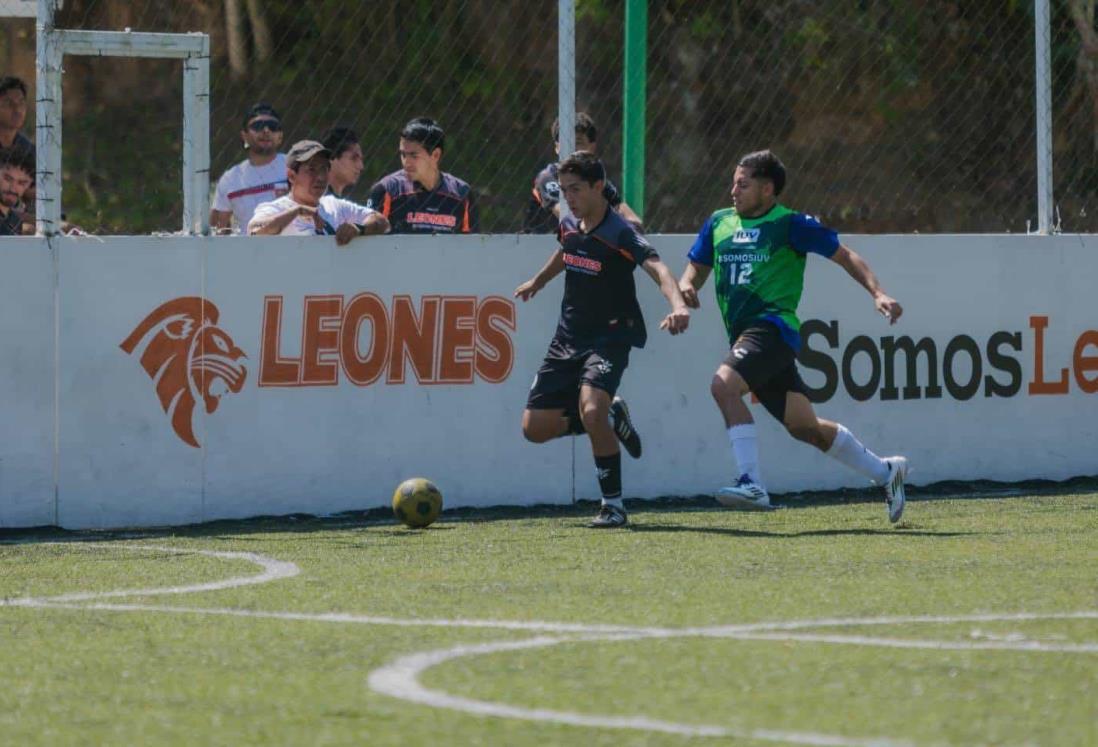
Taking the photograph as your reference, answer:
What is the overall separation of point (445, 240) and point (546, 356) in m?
1.06

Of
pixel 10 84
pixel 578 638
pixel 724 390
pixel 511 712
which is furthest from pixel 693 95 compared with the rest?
pixel 511 712

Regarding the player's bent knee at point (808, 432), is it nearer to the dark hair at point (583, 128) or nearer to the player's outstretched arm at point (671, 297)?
the player's outstretched arm at point (671, 297)

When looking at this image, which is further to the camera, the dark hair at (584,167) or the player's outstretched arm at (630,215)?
the player's outstretched arm at (630,215)

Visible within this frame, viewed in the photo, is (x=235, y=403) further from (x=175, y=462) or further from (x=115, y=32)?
(x=115, y=32)


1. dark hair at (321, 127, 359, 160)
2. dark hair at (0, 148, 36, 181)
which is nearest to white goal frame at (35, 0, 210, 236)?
dark hair at (0, 148, 36, 181)

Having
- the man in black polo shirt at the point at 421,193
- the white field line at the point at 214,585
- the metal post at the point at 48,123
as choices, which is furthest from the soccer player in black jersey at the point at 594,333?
the metal post at the point at 48,123

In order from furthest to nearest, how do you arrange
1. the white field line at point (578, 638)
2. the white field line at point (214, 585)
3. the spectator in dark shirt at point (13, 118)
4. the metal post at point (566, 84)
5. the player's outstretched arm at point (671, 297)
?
the metal post at point (566, 84)
the spectator in dark shirt at point (13, 118)
the player's outstretched arm at point (671, 297)
the white field line at point (214, 585)
the white field line at point (578, 638)

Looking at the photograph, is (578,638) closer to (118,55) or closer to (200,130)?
(200,130)

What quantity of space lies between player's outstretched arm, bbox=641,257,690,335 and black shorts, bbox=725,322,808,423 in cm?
39

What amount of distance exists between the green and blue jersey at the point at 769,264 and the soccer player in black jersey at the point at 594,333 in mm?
Answer: 397

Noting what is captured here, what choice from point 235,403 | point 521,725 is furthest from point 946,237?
point 521,725

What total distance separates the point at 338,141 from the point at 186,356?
1761 mm

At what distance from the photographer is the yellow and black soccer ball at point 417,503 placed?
35.8 ft

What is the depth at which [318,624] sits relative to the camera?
278 inches
